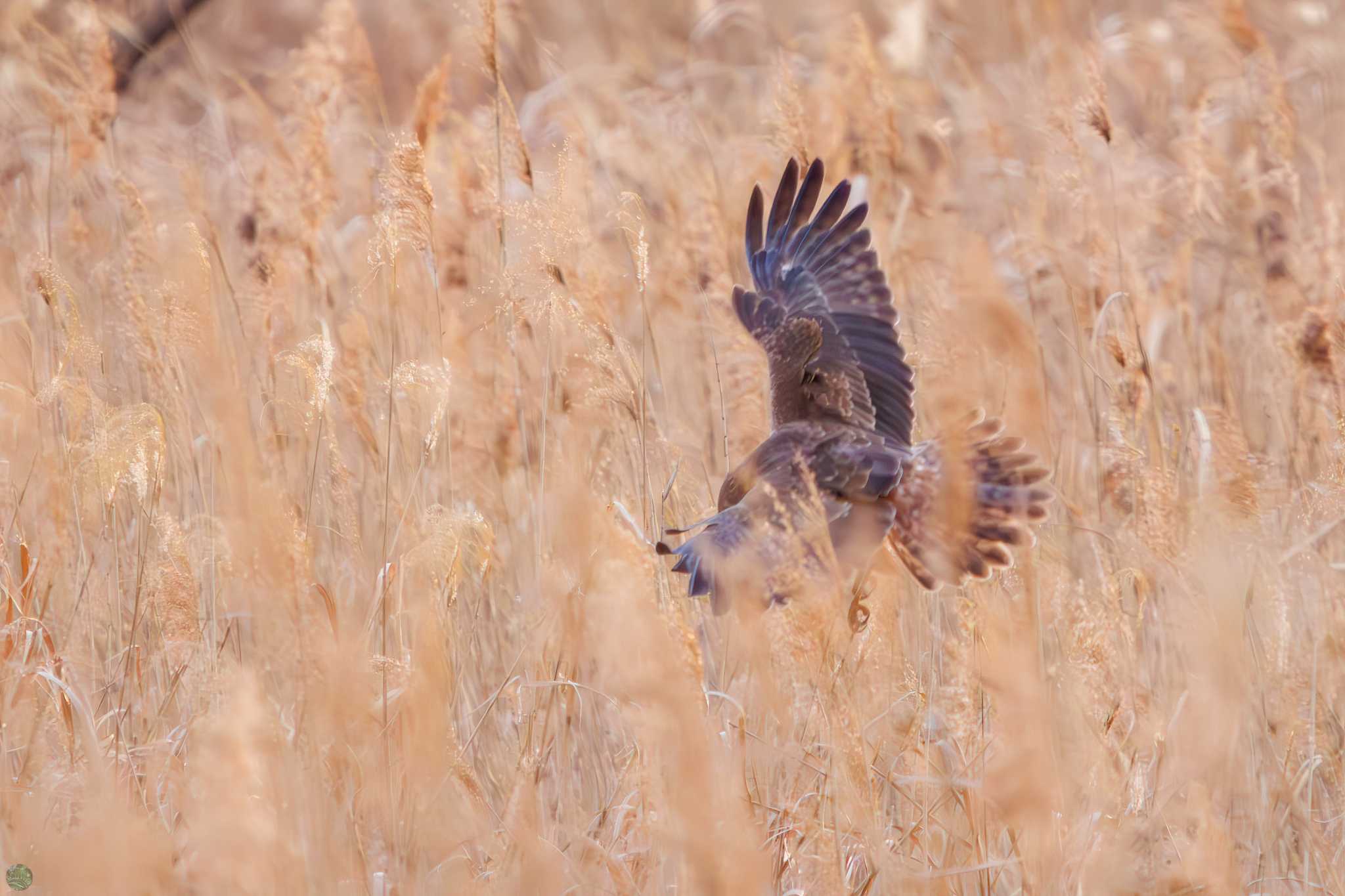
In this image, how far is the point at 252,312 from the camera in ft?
9.36

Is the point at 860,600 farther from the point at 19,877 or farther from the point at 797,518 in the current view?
the point at 19,877

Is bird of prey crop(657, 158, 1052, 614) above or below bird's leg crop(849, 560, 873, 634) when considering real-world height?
above

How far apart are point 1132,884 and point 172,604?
4.17 ft

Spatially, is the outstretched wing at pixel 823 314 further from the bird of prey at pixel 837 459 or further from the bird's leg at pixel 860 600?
the bird's leg at pixel 860 600

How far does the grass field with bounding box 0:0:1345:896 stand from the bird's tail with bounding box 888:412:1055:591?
0.08 meters

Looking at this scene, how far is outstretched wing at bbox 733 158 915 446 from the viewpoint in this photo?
117 inches

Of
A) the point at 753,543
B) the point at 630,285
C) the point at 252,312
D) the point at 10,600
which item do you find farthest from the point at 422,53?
the point at 753,543

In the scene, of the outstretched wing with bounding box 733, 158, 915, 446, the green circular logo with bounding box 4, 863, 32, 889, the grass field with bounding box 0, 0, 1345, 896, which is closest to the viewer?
the grass field with bounding box 0, 0, 1345, 896

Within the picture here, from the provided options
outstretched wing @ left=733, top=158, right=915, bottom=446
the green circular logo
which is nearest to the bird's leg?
outstretched wing @ left=733, top=158, right=915, bottom=446

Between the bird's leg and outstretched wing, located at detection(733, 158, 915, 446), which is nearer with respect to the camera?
the bird's leg

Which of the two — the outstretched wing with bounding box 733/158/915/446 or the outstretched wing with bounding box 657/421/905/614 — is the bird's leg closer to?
the outstretched wing with bounding box 657/421/905/614

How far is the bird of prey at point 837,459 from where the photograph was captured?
1.51m

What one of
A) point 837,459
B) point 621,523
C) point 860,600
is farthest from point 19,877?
point 837,459

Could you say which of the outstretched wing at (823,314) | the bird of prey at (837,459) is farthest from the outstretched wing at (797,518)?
the outstretched wing at (823,314)
